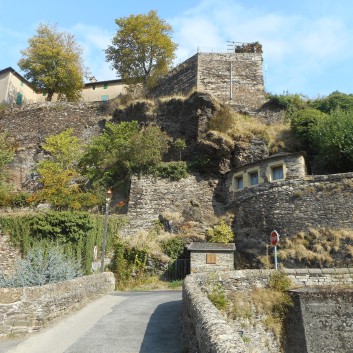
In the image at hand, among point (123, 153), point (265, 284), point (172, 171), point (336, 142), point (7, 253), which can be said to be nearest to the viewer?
point (265, 284)

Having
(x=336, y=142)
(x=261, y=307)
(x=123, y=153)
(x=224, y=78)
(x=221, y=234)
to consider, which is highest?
(x=224, y=78)

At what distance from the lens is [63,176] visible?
26.0 metres

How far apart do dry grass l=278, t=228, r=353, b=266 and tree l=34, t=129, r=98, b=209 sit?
12.3 m

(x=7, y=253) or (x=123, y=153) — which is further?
(x=123, y=153)

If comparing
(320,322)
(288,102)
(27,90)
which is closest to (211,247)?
(320,322)

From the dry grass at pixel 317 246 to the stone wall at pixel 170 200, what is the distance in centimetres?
548

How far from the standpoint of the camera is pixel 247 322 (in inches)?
435

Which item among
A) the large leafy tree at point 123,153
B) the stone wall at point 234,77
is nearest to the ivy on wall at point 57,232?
the large leafy tree at point 123,153

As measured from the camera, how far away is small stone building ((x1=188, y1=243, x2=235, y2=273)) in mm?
19375

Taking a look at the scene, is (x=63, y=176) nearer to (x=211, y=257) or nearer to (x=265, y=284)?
(x=211, y=257)

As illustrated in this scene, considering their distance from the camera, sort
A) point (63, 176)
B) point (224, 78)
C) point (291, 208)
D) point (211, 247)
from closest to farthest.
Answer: point (211, 247), point (291, 208), point (63, 176), point (224, 78)

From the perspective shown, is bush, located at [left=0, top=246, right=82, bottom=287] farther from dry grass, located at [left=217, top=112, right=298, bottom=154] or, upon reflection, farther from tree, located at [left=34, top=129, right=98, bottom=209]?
dry grass, located at [left=217, top=112, right=298, bottom=154]

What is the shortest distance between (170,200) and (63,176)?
752cm

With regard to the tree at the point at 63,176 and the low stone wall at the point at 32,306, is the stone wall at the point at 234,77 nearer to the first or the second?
the tree at the point at 63,176
